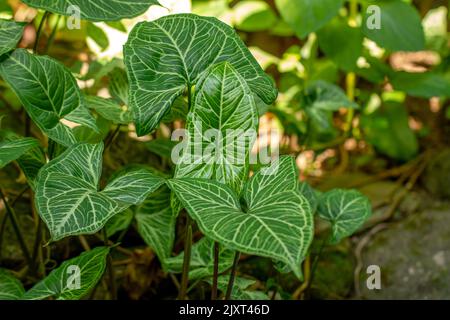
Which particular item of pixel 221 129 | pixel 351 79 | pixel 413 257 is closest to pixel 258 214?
pixel 221 129

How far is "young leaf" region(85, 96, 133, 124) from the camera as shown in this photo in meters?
1.07

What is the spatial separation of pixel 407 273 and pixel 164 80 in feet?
3.07

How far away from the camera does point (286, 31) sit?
197 centimetres

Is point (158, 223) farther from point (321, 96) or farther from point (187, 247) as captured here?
point (321, 96)

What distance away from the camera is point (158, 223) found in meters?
1.21

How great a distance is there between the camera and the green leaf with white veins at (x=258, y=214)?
28.7 inches

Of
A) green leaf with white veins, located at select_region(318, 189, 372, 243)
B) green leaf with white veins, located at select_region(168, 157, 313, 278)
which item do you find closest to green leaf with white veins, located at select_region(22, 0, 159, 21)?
green leaf with white veins, located at select_region(168, 157, 313, 278)

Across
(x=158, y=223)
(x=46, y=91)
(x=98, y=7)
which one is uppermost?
(x=98, y=7)

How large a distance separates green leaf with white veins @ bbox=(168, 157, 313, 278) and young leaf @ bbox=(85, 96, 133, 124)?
0.27m

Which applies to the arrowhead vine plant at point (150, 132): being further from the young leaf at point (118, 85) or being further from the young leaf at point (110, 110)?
the young leaf at point (118, 85)

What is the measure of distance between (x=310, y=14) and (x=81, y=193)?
2.81 ft

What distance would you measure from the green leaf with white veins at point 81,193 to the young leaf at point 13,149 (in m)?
0.05
